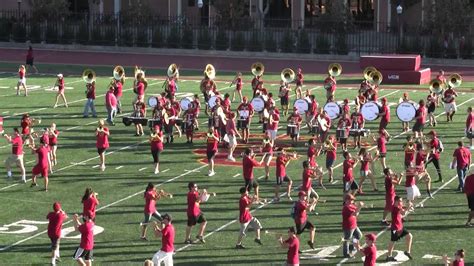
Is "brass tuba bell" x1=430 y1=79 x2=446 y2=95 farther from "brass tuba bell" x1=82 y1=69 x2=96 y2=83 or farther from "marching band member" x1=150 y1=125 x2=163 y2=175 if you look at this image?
"marching band member" x1=150 y1=125 x2=163 y2=175

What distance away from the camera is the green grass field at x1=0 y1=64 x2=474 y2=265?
23219 mm

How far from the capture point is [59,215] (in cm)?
2208

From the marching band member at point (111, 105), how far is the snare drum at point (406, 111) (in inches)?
382

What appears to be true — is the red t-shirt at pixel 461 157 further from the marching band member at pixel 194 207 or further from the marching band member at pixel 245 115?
the marching band member at pixel 245 115

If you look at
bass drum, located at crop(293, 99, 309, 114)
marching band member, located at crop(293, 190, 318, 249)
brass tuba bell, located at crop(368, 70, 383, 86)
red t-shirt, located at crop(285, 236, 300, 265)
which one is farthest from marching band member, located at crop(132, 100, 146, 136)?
red t-shirt, located at crop(285, 236, 300, 265)

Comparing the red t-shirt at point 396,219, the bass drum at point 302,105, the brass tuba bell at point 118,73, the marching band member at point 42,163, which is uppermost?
the brass tuba bell at point 118,73

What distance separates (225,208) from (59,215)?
19.7ft

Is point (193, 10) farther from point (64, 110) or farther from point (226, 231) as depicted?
point (226, 231)

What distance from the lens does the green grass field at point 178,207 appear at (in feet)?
76.2

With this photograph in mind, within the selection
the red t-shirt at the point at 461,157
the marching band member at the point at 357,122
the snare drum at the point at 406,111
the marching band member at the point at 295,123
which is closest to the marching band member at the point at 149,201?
the red t-shirt at the point at 461,157

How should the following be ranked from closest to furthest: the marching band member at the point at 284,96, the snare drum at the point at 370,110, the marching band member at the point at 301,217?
1. the marching band member at the point at 301,217
2. the snare drum at the point at 370,110
3. the marching band member at the point at 284,96

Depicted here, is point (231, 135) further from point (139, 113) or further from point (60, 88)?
point (60, 88)

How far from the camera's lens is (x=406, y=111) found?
3572 cm

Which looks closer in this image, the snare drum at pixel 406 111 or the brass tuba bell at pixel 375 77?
the snare drum at pixel 406 111
